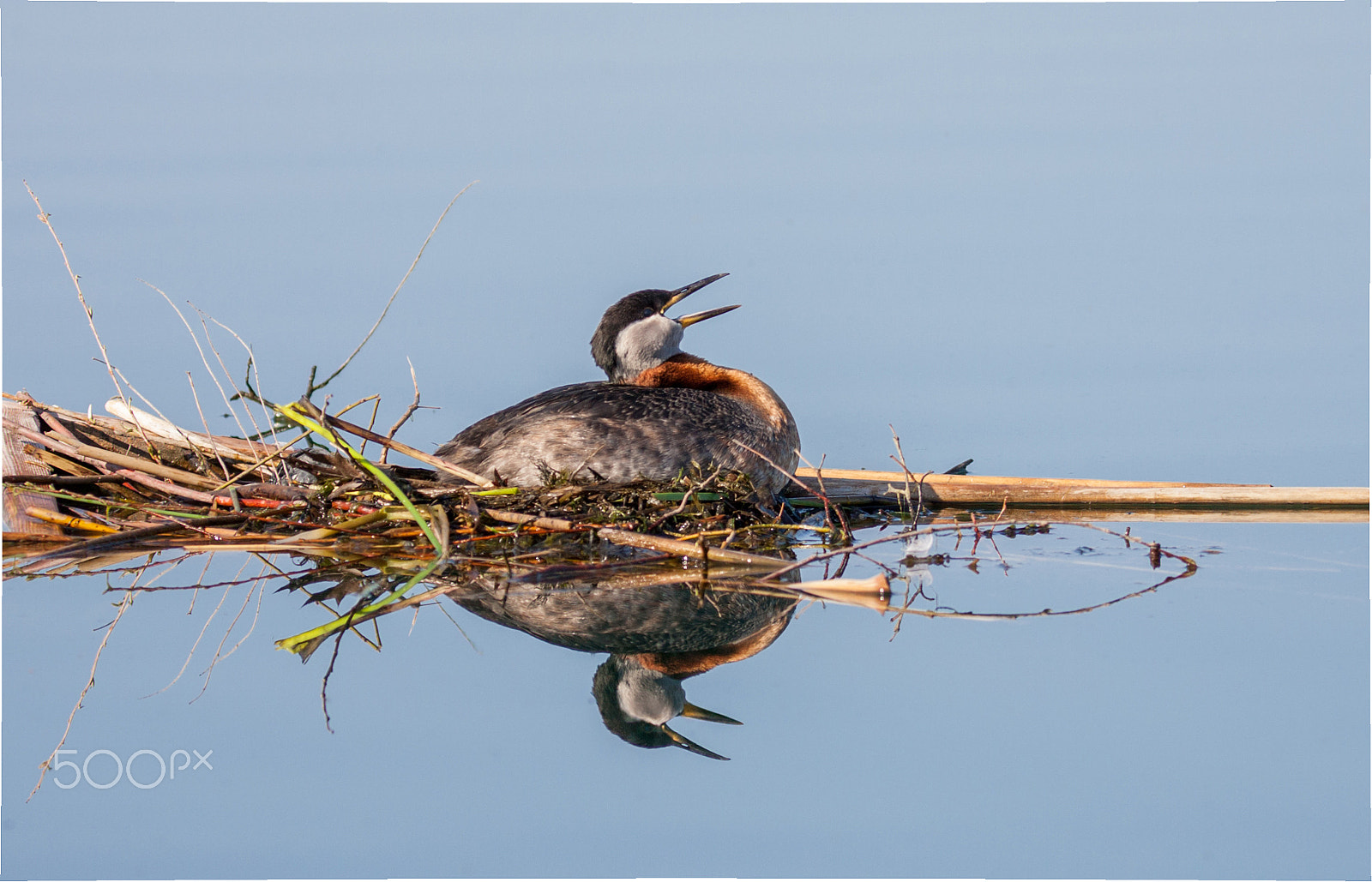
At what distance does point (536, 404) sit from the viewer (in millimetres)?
6473

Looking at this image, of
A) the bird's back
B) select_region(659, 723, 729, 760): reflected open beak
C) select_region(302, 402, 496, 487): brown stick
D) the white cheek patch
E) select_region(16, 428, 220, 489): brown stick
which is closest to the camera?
select_region(659, 723, 729, 760): reflected open beak

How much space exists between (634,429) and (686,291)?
5.02 ft

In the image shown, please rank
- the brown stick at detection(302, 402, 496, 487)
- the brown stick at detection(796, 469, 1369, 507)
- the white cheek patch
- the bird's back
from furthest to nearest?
the white cheek patch < the brown stick at detection(796, 469, 1369, 507) < the bird's back < the brown stick at detection(302, 402, 496, 487)

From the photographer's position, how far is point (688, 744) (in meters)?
4.14

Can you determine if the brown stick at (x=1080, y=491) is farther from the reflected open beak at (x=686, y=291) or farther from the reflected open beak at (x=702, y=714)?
the reflected open beak at (x=702, y=714)

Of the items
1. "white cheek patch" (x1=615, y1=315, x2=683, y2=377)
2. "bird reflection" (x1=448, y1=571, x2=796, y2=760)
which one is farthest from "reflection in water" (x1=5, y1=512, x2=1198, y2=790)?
"white cheek patch" (x1=615, y1=315, x2=683, y2=377)

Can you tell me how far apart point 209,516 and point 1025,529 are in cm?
361

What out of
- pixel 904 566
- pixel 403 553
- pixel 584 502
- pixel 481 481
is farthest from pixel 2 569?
pixel 904 566

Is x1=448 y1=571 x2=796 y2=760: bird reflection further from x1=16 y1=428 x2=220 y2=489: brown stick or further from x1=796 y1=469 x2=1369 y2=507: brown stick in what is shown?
x1=796 y1=469 x2=1369 y2=507: brown stick

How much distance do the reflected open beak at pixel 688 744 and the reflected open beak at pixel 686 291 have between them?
11.6 ft

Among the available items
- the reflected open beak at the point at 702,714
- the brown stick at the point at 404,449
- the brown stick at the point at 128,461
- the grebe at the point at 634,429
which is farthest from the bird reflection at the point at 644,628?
the brown stick at the point at 128,461

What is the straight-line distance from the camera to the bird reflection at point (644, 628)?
4.32m

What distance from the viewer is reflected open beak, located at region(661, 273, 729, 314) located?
7.41m

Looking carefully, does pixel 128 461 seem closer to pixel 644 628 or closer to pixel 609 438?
pixel 609 438
